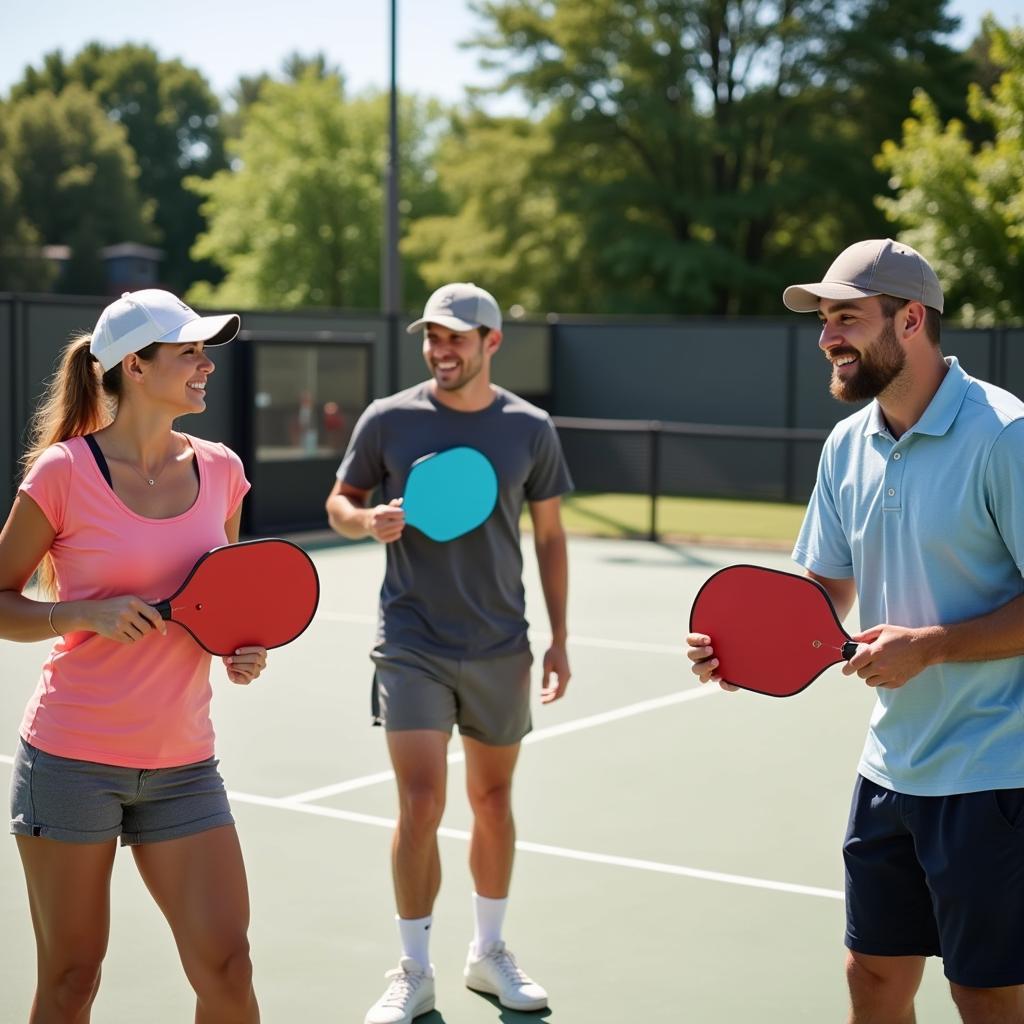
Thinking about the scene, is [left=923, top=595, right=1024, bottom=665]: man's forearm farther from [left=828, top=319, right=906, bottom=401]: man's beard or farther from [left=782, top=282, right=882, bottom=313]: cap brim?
[left=782, top=282, right=882, bottom=313]: cap brim

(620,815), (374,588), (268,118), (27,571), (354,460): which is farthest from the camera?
(268,118)

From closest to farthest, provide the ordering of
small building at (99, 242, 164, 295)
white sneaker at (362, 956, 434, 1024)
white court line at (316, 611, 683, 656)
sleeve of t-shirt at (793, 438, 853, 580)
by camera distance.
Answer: sleeve of t-shirt at (793, 438, 853, 580), white sneaker at (362, 956, 434, 1024), white court line at (316, 611, 683, 656), small building at (99, 242, 164, 295)

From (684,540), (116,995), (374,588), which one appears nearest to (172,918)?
(116,995)

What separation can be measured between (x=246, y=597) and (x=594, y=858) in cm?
313

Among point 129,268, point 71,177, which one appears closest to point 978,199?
point 129,268

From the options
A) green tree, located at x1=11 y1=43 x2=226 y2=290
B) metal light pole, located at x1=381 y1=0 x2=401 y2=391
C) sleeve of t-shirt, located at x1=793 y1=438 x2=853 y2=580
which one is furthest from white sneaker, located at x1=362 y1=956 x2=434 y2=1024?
green tree, located at x1=11 y1=43 x2=226 y2=290

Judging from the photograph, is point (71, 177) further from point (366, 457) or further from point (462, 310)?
point (462, 310)

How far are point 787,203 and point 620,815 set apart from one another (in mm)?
32224

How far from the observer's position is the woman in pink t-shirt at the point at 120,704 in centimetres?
353

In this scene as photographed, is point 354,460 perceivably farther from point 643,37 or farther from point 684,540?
point 643,37

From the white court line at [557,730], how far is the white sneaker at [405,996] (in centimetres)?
185

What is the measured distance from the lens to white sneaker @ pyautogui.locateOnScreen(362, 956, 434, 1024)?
464 centimetres

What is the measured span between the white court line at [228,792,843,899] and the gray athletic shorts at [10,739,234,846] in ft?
8.50

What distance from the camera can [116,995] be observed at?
488cm
